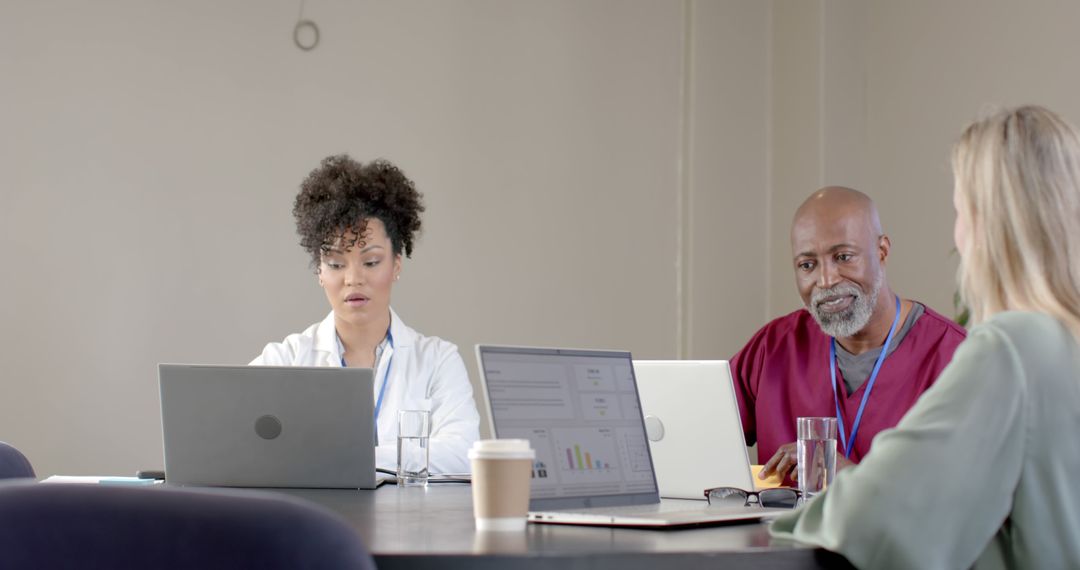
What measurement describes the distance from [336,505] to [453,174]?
281cm

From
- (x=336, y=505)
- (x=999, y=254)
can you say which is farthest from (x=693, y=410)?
(x=999, y=254)

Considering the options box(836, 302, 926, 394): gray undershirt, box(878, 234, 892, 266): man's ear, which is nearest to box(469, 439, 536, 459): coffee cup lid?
box(836, 302, 926, 394): gray undershirt

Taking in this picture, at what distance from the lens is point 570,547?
135 centimetres

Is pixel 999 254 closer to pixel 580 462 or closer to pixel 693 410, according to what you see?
pixel 580 462

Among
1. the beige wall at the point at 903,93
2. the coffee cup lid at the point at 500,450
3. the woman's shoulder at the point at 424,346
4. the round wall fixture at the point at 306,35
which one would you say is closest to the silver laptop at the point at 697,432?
the coffee cup lid at the point at 500,450

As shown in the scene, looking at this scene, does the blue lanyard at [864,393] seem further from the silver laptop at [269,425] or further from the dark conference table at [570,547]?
the dark conference table at [570,547]

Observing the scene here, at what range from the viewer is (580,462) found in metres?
1.84

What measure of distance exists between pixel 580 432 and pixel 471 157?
9.68ft

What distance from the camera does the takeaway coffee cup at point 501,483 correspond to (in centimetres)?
156

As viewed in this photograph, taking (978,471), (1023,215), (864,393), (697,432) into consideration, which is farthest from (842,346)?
(978,471)

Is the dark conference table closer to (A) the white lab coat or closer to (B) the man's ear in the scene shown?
(A) the white lab coat

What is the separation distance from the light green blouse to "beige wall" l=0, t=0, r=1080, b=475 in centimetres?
281

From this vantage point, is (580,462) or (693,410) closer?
(580,462)

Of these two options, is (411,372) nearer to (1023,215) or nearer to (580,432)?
(580,432)
